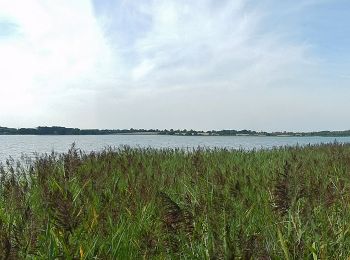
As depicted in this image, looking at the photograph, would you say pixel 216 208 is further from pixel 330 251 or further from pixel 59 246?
pixel 59 246

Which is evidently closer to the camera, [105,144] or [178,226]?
[178,226]

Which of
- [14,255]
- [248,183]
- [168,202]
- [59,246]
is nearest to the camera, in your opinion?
[14,255]

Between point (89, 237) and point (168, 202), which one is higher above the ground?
point (168, 202)

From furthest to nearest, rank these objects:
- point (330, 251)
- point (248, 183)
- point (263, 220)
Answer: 1. point (248, 183)
2. point (263, 220)
3. point (330, 251)

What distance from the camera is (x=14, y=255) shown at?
1921mm

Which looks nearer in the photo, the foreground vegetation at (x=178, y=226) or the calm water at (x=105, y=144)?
the foreground vegetation at (x=178, y=226)

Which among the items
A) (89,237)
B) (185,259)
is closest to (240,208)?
(185,259)

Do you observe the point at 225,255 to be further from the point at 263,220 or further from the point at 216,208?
the point at 263,220

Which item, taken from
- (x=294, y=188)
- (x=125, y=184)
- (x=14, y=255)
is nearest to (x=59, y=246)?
(x=14, y=255)

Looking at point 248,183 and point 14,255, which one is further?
point 248,183

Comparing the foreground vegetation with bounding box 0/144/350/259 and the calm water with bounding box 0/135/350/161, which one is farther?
the calm water with bounding box 0/135/350/161

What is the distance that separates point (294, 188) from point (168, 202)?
1.52 meters

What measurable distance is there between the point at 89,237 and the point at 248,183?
3008 millimetres

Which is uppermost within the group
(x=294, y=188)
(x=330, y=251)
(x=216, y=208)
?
(x=294, y=188)
